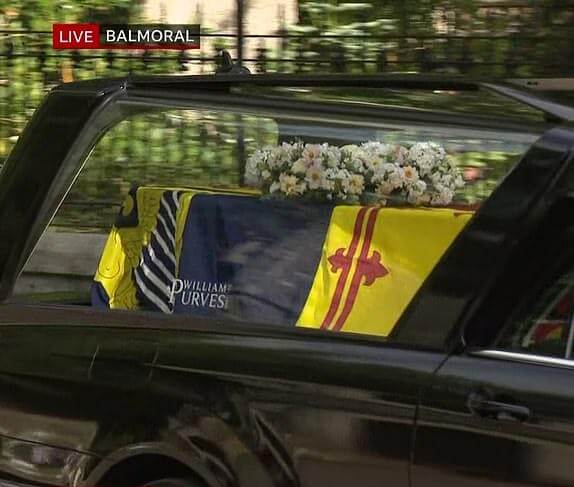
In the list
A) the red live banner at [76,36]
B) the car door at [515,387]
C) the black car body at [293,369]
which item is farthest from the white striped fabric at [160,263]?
the red live banner at [76,36]

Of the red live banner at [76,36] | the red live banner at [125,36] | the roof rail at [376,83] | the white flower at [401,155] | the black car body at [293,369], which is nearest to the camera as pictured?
the black car body at [293,369]

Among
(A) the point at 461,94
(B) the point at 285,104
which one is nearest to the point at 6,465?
(B) the point at 285,104

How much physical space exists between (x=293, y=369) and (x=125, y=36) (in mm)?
5116

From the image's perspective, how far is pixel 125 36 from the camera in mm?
7777

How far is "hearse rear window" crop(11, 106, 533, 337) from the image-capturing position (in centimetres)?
330

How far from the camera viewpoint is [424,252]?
3242 millimetres

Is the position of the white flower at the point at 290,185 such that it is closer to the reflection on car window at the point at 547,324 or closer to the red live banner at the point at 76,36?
the reflection on car window at the point at 547,324

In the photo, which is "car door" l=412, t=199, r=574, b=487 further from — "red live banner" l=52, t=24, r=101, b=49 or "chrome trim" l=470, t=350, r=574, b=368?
"red live banner" l=52, t=24, r=101, b=49

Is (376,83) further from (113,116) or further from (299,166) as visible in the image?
(113,116)

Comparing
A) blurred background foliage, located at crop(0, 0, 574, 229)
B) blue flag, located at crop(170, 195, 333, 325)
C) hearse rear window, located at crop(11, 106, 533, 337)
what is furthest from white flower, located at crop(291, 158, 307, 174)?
blurred background foliage, located at crop(0, 0, 574, 229)

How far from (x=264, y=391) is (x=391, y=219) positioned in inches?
26.4

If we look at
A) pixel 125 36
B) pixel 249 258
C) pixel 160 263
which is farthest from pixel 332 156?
pixel 125 36

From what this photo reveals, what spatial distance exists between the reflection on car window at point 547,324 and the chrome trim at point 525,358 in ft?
0.05

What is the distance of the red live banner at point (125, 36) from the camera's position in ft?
24.9
